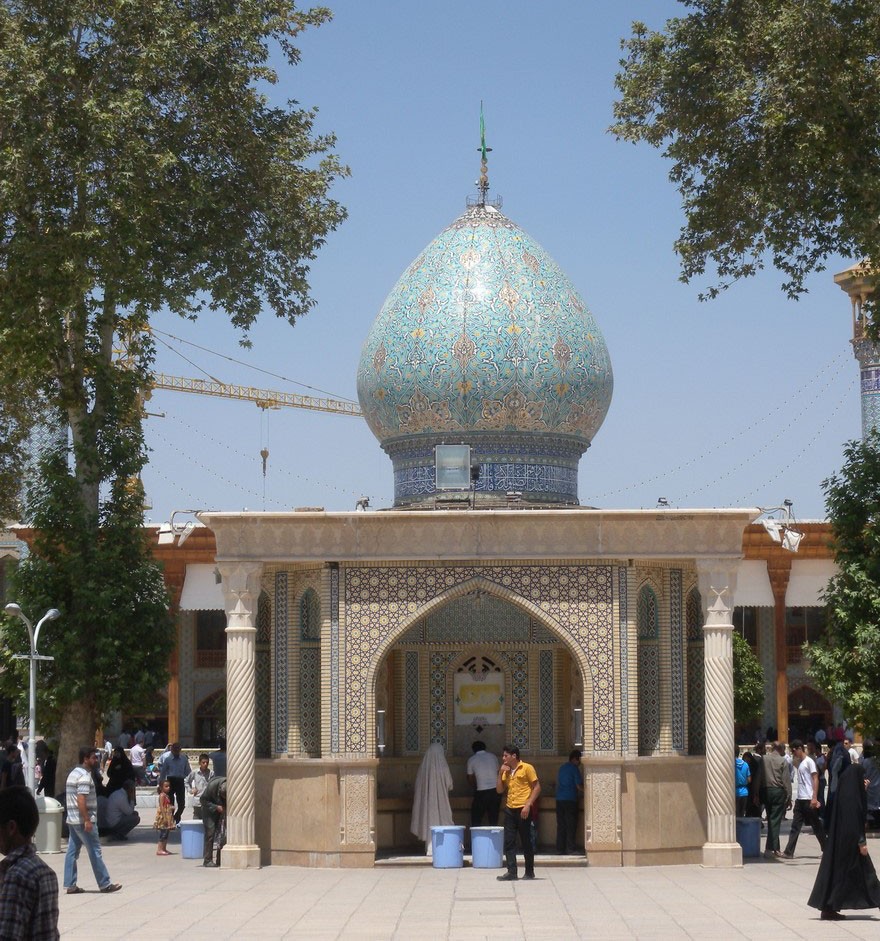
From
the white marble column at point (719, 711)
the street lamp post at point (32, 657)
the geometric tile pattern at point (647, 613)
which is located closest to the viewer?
the white marble column at point (719, 711)

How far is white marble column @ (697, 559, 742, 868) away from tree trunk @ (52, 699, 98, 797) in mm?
7071

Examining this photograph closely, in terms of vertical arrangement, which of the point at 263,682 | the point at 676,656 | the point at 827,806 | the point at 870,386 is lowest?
the point at 827,806

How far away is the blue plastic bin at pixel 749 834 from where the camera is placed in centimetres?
1623

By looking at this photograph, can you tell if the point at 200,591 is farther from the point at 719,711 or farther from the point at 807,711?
the point at 719,711

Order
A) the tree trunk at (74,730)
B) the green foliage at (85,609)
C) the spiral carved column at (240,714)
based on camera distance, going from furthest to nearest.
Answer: the tree trunk at (74,730) < the green foliage at (85,609) < the spiral carved column at (240,714)

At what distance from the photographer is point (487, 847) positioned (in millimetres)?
15109

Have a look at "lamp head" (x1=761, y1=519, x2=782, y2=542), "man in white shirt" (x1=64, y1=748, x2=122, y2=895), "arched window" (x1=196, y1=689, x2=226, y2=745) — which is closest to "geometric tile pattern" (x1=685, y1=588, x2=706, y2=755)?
"man in white shirt" (x1=64, y1=748, x2=122, y2=895)

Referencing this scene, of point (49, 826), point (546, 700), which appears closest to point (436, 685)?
point (546, 700)

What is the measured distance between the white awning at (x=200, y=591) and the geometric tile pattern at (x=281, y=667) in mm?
16305

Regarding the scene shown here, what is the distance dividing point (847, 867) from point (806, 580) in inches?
846

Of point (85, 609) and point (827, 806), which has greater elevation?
point (85, 609)

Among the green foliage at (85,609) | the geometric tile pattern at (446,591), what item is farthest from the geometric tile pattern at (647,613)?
the green foliage at (85,609)

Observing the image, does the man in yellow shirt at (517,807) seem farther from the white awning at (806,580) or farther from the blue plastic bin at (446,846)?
the white awning at (806,580)

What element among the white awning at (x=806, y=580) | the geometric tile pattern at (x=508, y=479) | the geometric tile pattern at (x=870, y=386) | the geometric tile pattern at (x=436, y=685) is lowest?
the geometric tile pattern at (x=436, y=685)
